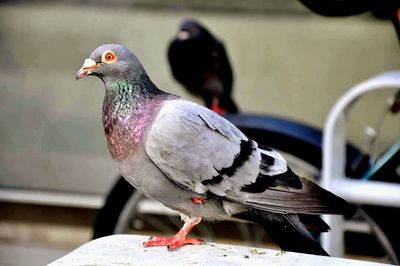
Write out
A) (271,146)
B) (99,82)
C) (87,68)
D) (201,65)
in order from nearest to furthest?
(87,68) < (271,146) < (201,65) < (99,82)

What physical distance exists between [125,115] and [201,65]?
Result: 5.77 feet

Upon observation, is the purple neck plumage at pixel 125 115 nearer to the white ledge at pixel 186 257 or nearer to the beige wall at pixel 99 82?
the white ledge at pixel 186 257

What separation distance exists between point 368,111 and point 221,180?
2.61 meters

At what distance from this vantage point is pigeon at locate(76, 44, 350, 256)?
1333 millimetres

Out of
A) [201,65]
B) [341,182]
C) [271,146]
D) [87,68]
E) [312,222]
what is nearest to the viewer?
[87,68]

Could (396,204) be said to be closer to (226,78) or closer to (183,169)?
(183,169)

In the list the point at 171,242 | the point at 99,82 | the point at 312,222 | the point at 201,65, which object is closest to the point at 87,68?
the point at 171,242

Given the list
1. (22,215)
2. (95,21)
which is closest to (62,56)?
(95,21)

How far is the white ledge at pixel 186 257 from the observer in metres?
1.36

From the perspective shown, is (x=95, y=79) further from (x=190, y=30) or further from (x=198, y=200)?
(x=198, y=200)

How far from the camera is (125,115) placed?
4.39 feet

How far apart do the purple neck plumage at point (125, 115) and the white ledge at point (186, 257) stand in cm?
17

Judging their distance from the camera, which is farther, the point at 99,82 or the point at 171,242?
the point at 99,82

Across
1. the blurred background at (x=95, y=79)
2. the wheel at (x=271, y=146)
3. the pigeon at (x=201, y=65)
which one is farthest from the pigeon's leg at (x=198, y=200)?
the blurred background at (x=95, y=79)
